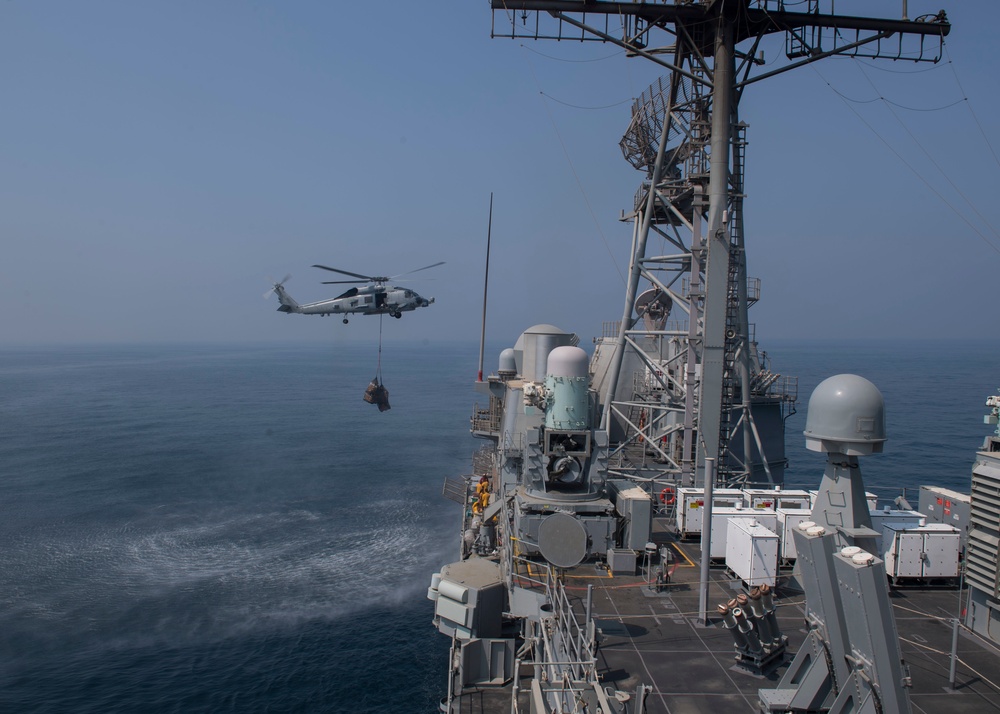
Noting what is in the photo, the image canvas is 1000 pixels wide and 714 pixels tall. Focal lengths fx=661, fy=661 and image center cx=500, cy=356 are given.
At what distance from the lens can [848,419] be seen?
12.3 metres

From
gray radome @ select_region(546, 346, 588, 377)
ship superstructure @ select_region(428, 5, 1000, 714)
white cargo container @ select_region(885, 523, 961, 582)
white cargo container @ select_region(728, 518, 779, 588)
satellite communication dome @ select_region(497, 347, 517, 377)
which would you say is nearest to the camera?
ship superstructure @ select_region(428, 5, 1000, 714)

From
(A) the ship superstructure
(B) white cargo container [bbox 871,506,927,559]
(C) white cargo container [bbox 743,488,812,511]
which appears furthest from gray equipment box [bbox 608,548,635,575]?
(B) white cargo container [bbox 871,506,927,559]

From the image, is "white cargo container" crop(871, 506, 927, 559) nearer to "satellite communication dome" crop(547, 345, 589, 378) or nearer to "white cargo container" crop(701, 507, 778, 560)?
"white cargo container" crop(701, 507, 778, 560)

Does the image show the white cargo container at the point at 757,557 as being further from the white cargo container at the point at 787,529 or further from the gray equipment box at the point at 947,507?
the gray equipment box at the point at 947,507

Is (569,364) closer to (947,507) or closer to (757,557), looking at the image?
(757,557)

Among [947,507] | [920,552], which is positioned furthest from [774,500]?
[947,507]

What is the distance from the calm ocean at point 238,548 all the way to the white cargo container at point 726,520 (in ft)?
39.2

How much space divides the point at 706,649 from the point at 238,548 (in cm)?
3162

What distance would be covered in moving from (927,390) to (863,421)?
116m

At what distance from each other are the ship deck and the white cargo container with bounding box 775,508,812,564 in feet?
1.61

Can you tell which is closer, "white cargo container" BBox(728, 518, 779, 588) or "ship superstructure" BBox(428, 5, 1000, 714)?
"ship superstructure" BBox(428, 5, 1000, 714)

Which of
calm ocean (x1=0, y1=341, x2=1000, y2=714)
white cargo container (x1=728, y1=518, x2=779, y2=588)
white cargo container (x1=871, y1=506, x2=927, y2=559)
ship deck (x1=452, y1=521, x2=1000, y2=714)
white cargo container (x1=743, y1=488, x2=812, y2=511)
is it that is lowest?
calm ocean (x1=0, y1=341, x2=1000, y2=714)

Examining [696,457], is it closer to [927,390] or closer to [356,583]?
[356,583]

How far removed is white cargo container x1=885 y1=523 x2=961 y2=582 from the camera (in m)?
17.3
